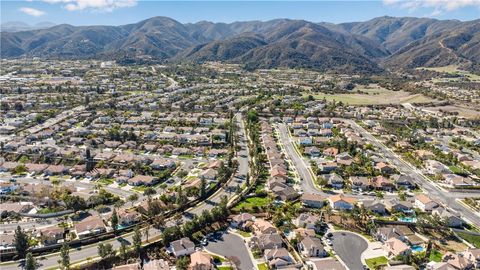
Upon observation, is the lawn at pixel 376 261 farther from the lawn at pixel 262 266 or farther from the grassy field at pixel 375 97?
the grassy field at pixel 375 97

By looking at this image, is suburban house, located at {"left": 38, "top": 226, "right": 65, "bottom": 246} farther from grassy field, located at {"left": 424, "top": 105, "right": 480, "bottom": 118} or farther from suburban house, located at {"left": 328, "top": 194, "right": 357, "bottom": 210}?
grassy field, located at {"left": 424, "top": 105, "right": 480, "bottom": 118}

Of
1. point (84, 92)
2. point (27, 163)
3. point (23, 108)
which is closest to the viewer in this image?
point (27, 163)

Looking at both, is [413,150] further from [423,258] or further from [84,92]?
[84,92]

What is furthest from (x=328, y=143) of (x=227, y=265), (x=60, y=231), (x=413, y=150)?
(x=60, y=231)

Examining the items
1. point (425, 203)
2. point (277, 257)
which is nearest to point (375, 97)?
point (425, 203)

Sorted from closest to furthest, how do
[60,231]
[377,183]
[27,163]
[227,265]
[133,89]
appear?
[227,265] < [60,231] < [377,183] < [27,163] < [133,89]

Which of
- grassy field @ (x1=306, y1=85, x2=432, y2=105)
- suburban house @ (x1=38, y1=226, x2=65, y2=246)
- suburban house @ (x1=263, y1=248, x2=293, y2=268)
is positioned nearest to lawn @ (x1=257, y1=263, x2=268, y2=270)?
suburban house @ (x1=263, y1=248, x2=293, y2=268)

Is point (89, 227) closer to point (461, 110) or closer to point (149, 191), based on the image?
point (149, 191)
